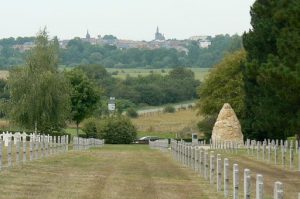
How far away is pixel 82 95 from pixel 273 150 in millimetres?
63599

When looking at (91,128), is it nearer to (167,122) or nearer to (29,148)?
(167,122)

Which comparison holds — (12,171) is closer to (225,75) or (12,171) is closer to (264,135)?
(264,135)

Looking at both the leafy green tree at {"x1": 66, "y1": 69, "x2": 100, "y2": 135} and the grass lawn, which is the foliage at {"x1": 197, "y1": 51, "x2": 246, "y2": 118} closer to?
the leafy green tree at {"x1": 66, "y1": 69, "x2": 100, "y2": 135}

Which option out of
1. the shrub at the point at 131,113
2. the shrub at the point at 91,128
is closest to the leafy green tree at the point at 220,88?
the shrub at the point at 91,128

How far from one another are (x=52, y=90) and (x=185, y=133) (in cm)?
4543

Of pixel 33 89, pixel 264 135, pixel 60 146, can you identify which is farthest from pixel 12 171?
pixel 264 135

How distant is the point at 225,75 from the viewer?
115m

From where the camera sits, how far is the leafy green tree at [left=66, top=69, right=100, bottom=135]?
374 ft

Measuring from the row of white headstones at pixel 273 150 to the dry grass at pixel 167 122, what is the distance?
55.4 meters

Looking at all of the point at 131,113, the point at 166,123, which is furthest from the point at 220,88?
the point at 131,113

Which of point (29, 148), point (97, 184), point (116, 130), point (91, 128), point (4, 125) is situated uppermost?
point (4, 125)

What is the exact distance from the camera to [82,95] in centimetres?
11400

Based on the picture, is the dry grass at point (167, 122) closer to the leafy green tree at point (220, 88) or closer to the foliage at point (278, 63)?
the leafy green tree at point (220, 88)

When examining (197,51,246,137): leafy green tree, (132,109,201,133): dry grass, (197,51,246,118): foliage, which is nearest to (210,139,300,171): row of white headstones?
(197,51,246,137): leafy green tree
